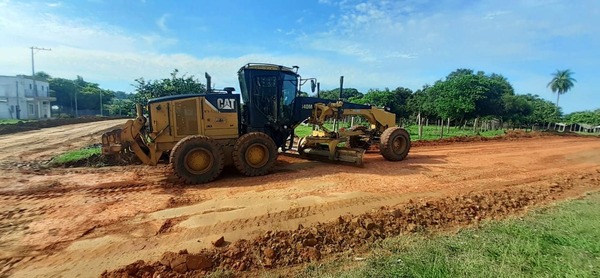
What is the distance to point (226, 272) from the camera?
3689mm

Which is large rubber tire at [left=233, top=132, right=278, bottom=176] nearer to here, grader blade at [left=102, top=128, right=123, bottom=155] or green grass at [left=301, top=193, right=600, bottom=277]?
grader blade at [left=102, top=128, right=123, bottom=155]

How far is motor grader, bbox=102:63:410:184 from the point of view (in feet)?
25.6

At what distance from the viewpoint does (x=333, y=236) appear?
14.9 feet

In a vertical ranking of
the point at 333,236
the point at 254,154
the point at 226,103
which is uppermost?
the point at 226,103

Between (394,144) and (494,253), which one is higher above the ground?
(394,144)

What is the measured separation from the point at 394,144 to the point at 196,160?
6.36 meters

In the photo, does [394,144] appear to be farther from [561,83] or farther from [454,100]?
[561,83]

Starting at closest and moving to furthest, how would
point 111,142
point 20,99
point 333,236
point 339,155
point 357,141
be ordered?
point 333,236
point 111,142
point 339,155
point 357,141
point 20,99

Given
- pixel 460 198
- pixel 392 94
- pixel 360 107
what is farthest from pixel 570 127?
pixel 460 198

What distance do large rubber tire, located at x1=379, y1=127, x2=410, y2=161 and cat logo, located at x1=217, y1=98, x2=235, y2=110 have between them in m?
4.97

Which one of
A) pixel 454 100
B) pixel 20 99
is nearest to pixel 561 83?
pixel 454 100

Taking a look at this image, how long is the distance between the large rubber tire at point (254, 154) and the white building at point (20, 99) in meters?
54.7

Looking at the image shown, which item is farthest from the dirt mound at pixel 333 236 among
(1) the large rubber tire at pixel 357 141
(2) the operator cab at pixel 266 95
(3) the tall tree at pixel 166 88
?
(3) the tall tree at pixel 166 88

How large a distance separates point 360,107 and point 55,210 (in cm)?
868
